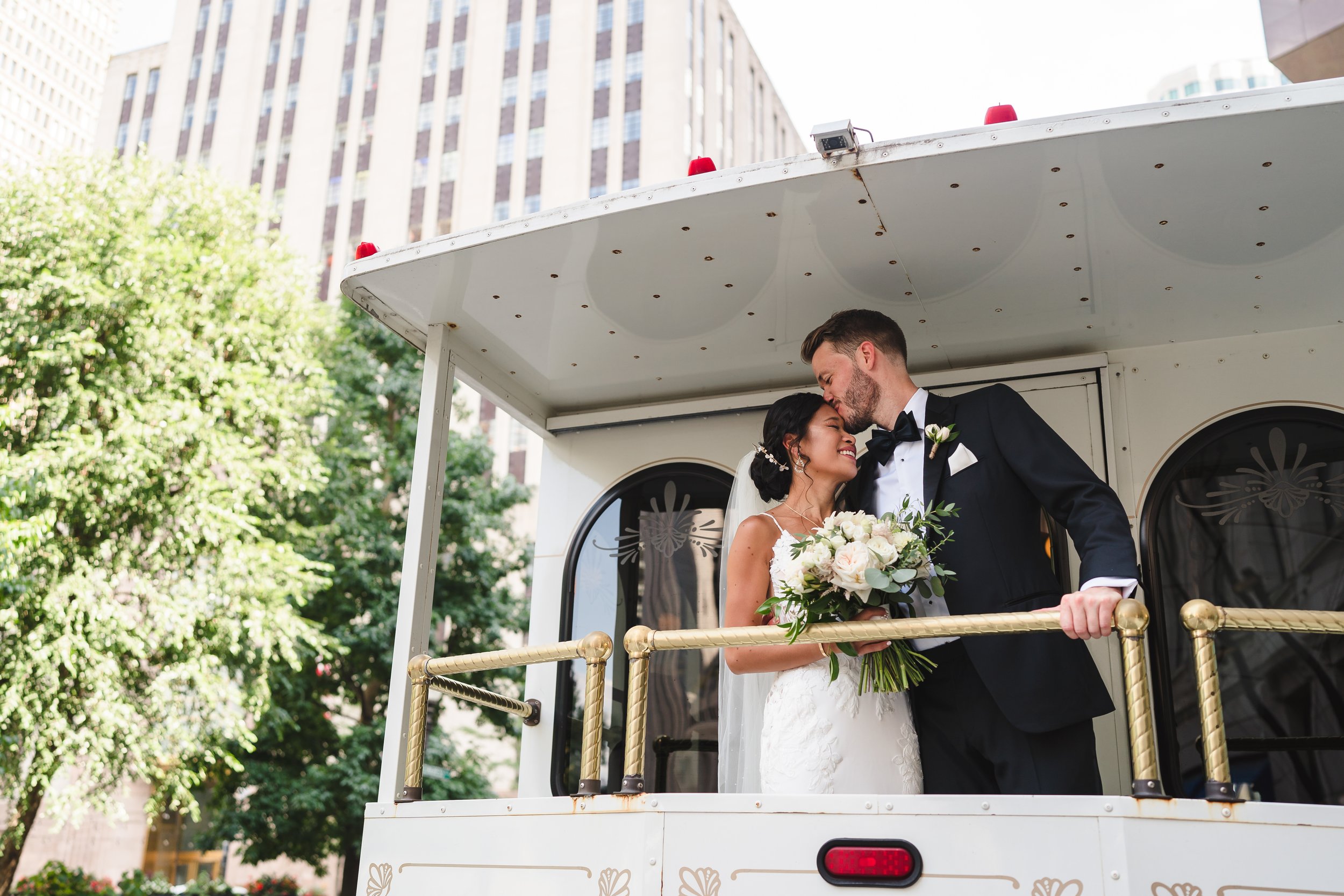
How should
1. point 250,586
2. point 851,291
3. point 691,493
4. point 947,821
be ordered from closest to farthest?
point 947,821, point 851,291, point 691,493, point 250,586

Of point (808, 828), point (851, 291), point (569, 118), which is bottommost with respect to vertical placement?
point (808, 828)

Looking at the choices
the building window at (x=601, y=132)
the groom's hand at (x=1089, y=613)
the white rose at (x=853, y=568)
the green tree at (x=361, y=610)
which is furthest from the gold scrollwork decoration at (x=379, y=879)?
the building window at (x=601, y=132)

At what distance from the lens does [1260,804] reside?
2.55 m

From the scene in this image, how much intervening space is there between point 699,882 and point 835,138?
2.34 metres

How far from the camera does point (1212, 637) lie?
258 cm

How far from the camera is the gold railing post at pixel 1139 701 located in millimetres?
2623

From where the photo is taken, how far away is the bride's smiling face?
4328 millimetres

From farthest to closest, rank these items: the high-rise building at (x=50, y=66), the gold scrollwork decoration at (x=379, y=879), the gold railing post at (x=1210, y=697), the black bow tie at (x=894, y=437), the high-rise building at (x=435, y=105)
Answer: the high-rise building at (x=50, y=66) → the high-rise building at (x=435, y=105) → the black bow tie at (x=894, y=437) → the gold scrollwork decoration at (x=379, y=879) → the gold railing post at (x=1210, y=697)

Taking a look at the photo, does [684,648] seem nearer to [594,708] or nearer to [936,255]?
[594,708]

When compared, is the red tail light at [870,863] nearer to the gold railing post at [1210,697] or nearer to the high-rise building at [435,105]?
the gold railing post at [1210,697]

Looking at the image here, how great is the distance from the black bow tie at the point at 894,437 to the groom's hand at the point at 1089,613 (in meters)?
1.18

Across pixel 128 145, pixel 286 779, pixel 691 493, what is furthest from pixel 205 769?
pixel 128 145

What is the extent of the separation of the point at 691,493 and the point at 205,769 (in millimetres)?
11795

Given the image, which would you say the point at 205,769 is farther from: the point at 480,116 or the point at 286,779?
the point at 480,116
